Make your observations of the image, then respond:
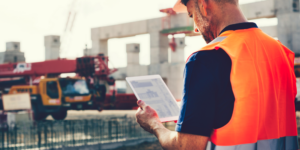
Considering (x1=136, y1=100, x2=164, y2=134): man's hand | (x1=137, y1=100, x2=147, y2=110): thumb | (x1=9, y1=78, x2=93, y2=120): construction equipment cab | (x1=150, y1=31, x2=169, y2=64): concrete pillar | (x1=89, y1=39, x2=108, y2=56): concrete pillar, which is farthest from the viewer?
(x1=89, y1=39, x2=108, y2=56): concrete pillar

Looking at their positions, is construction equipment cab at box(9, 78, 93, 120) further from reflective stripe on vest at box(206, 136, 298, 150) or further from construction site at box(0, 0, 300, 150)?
reflective stripe on vest at box(206, 136, 298, 150)

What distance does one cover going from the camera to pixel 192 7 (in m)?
1.77

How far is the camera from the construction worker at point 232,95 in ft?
4.88

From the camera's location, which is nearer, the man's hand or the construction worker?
the construction worker

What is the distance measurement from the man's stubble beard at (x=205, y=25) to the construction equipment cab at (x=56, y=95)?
1807cm

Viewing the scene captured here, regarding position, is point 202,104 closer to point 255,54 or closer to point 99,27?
point 255,54

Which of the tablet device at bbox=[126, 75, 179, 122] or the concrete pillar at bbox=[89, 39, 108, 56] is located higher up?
the tablet device at bbox=[126, 75, 179, 122]

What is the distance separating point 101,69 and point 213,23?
18.5m

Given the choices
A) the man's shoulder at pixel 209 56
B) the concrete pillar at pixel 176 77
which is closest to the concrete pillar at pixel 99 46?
the concrete pillar at pixel 176 77

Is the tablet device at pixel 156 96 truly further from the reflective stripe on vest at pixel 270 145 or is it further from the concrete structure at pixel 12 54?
the concrete structure at pixel 12 54

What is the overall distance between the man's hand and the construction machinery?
17777 mm

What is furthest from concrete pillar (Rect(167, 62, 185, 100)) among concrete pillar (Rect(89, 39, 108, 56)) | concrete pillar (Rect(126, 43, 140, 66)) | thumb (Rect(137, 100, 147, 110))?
thumb (Rect(137, 100, 147, 110))

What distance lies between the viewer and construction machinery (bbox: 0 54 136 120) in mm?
19172

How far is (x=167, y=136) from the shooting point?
167cm
